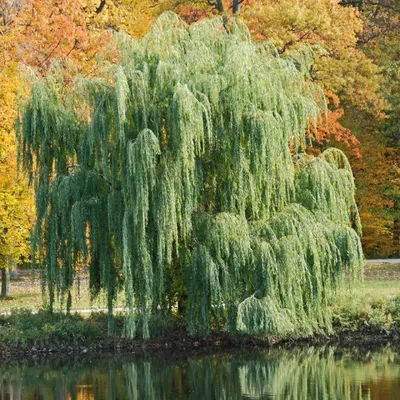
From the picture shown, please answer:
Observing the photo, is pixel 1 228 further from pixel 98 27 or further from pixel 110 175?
pixel 98 27

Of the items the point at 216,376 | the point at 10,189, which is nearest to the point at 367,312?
the point at 216,376

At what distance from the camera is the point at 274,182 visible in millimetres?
22188

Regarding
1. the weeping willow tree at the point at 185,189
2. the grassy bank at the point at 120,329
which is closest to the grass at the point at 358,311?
the grassy bank at the point at 120,329

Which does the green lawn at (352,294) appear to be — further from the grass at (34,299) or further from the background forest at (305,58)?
the background forest at (305,58)

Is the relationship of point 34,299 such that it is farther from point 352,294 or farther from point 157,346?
point 352,294

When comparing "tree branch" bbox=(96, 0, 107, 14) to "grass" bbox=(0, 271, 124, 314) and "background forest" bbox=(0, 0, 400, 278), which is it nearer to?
"background forest" bbox=(0, 0, 400, 278)

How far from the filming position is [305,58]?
24172 mm

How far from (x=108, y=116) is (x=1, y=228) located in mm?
8156

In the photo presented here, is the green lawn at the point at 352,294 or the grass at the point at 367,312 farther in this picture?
the green lawn at the point at 352,294

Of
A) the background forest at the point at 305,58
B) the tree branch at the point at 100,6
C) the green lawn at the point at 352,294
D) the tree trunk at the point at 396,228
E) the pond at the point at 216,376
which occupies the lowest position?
the pond at the point at 216,376

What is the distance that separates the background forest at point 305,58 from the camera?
27.6 m

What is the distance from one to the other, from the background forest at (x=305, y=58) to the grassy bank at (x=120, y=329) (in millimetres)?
5018

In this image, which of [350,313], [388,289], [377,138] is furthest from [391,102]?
[350,313]

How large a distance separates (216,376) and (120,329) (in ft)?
12.3
